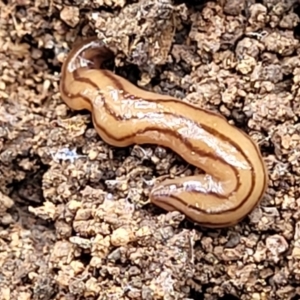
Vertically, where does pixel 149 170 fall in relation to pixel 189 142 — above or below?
below

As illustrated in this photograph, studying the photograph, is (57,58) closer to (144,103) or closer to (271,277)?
(144,103)

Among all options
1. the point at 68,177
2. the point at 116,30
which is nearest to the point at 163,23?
the point at 116,30

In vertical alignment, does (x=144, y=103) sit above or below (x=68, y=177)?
above
